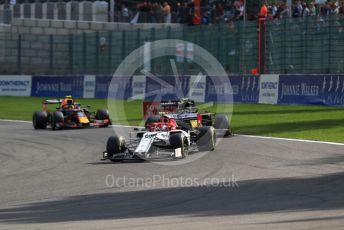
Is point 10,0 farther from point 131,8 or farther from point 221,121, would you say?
point 221,121

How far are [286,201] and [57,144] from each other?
34.0 feet

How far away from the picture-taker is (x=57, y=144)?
20016 mm

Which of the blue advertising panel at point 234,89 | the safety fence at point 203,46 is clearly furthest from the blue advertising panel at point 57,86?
the blue advertising panel at point 234,89

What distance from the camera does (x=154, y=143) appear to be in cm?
1616

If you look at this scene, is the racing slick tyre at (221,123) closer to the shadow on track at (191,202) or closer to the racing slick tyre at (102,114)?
the racing slick tyre at (102,114)

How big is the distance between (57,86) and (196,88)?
1202 centimetres

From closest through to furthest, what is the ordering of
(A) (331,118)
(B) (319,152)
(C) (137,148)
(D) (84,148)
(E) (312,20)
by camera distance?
(C) (137,148)
(B) (319,152)
(D) (84,148)
(A) (331,118)
(E) (312,20)

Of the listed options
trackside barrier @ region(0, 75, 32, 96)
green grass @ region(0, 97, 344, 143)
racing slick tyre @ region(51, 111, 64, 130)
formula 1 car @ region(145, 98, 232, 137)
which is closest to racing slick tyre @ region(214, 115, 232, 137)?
formula 1 car @ region(145, 98, 232, 137)

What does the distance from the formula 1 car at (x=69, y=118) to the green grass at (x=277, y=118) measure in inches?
67.5

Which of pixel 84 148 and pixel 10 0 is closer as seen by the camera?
pixel 84 148

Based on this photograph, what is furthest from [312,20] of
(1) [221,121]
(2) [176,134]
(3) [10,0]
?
(3) [10,0]

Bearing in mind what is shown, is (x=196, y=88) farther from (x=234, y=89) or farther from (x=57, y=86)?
(x=57, y=86)

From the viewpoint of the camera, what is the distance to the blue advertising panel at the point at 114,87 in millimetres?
41625

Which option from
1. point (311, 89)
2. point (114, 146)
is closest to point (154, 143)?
point (114, 146)
